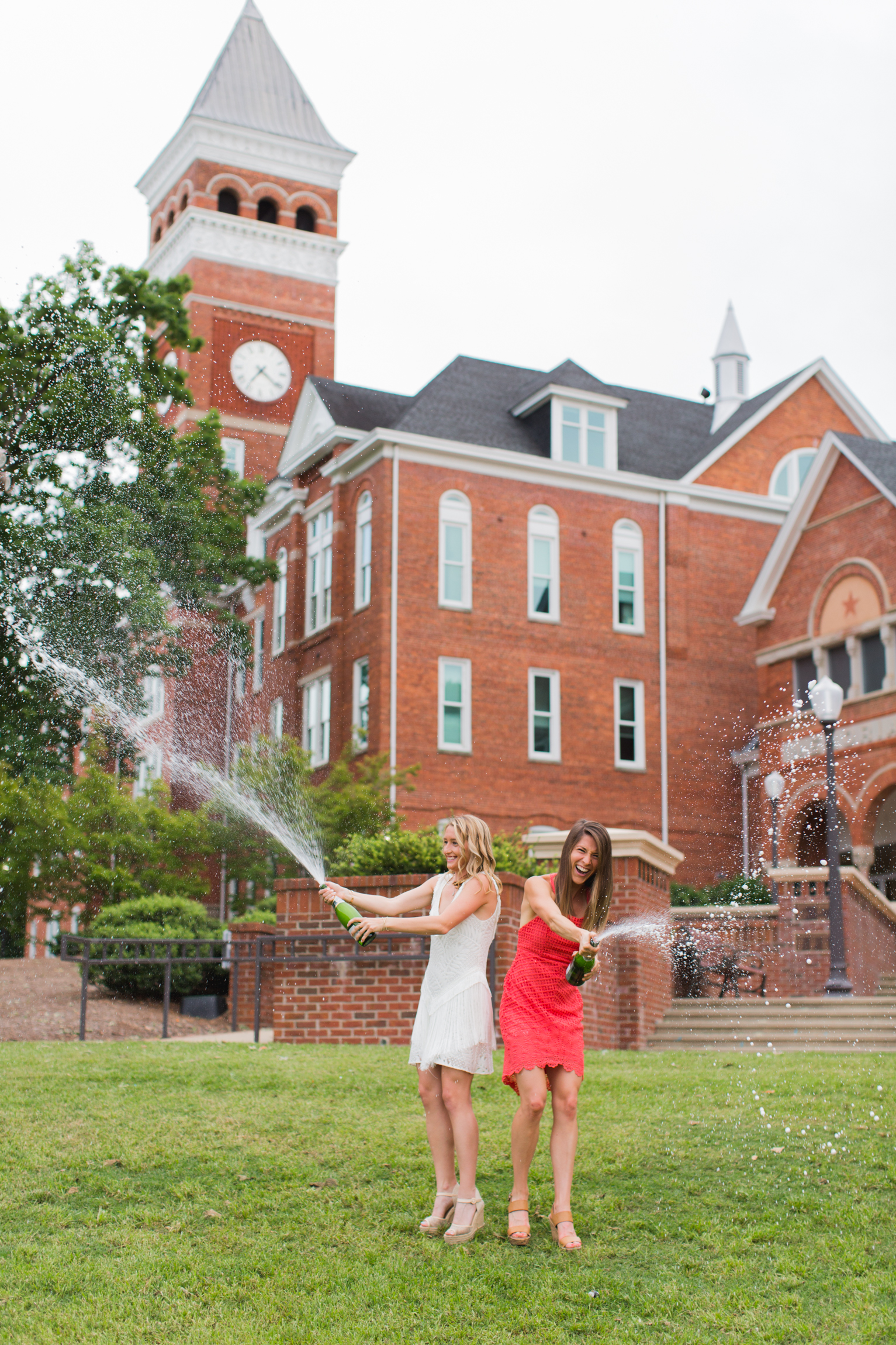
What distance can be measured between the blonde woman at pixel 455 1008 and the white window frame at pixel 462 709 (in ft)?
79.1

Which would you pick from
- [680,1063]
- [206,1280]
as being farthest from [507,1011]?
[680,1063]

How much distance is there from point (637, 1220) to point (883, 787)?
2219 centimetres

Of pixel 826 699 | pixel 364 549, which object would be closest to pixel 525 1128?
pixel 826 699

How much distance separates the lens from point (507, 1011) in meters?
6.67

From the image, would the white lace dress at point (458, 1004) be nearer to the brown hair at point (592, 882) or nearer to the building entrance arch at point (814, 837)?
the brown hair at point (592, 882)

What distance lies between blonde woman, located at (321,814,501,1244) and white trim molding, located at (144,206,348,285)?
46.0m

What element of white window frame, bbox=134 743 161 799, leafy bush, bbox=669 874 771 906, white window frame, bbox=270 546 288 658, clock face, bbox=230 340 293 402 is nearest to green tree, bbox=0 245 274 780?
white window frame, bbox=134 743 161 799

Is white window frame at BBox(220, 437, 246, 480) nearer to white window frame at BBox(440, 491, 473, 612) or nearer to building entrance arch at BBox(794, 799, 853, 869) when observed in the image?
white window frame at BBox(440, 491, 473, 612)

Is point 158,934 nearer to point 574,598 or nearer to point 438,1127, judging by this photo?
point 438,1127

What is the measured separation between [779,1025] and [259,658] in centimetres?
2383

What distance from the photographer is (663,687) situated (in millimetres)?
33844

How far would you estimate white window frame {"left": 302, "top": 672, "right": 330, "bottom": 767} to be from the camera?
32875 millimetres

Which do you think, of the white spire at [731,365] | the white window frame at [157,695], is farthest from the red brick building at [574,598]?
the white spire at [731,365]

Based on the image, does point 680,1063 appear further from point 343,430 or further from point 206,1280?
point 343,430
